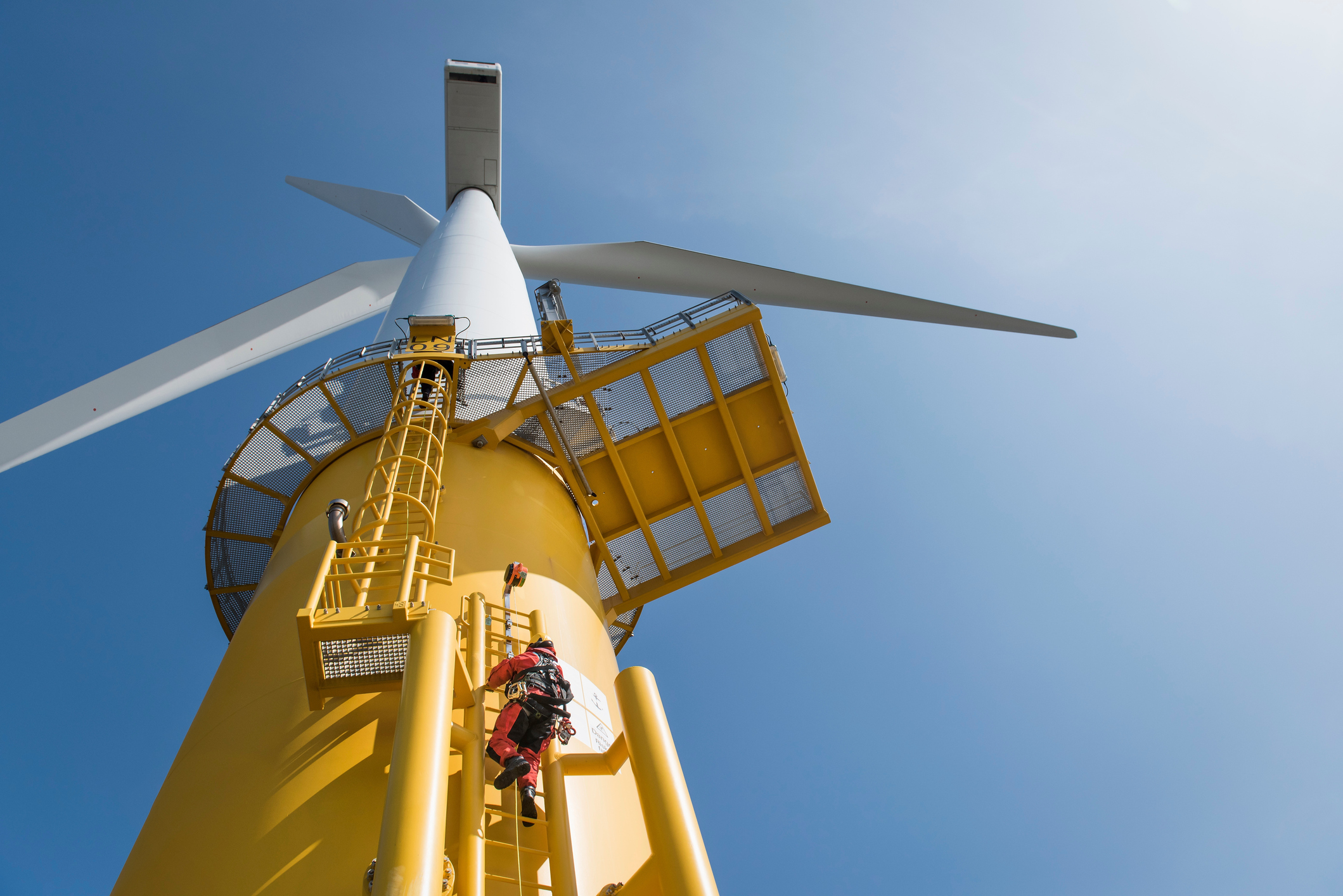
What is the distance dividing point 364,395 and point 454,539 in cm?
376

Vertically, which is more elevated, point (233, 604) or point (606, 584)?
point (233, 604)

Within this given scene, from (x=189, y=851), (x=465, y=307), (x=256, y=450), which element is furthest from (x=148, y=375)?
(x=189, y=851)

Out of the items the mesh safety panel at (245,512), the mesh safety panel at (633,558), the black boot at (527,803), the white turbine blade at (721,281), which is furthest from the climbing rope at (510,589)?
the white turbine blade at (721,281)

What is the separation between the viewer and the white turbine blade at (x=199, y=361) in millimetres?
13680

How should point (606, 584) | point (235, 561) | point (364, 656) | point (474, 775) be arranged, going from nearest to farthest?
point (474, 775), point (364, 656), point (235, 561), point (606, 584)

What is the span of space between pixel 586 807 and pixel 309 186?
28782 mm

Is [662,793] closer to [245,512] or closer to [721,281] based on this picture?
[245,512]

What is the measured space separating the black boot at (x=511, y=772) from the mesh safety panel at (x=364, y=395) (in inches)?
295

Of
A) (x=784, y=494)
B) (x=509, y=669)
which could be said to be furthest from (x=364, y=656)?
(x=784, y=494)

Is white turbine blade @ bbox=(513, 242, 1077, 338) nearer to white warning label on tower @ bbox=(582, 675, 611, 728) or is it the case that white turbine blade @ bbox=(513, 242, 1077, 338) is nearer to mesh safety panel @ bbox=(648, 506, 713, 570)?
mesh safety panel @ bbox=(648, 506, 713, 570)

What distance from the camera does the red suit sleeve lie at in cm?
687

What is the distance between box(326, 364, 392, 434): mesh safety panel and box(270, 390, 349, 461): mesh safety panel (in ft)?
0.75

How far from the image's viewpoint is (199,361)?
16.1 m

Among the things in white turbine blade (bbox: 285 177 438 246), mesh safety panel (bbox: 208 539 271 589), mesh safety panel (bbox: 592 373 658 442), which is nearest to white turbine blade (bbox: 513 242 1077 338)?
white turbine blade (bbox: 285 177 438 246)
